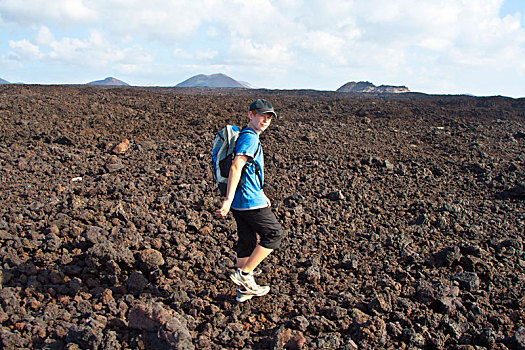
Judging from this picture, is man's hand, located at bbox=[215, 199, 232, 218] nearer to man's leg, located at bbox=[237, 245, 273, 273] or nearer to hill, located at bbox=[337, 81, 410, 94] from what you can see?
man's leg, located at bbox=[237, 245, 273, 273]

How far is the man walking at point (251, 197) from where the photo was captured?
2.72 metres

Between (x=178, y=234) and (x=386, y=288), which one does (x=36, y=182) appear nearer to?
(x=178, y=234)

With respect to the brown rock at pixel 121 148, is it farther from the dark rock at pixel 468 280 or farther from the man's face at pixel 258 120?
the dark rock at pixel 468 280

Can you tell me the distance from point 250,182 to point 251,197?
0.35 ft

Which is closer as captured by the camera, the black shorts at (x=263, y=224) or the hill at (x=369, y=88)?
the black shorts at (x=263, y=224)

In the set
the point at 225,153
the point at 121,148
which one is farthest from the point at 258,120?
the point at 121,148

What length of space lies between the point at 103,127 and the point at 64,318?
6.80 meters

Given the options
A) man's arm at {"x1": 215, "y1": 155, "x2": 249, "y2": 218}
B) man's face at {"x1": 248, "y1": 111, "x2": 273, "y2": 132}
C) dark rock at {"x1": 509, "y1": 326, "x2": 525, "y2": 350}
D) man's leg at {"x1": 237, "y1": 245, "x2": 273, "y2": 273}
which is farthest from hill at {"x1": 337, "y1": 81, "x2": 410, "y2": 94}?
man's arm at {"x1": 215, "y1": 155, "x2": 249, "y2": 218}

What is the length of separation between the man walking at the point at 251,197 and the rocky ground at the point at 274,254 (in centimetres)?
36

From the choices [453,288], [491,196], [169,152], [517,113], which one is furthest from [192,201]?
[517,113]

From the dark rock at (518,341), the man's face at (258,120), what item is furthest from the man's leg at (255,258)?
the dark rock at (518,341)

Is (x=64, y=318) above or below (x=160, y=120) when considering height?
below

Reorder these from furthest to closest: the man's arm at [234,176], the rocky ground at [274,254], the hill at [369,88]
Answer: the hill at [369,88] → the rocky ground at [274,254] → the man's arm at [234,176]

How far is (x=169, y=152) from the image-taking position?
7.17 meters
